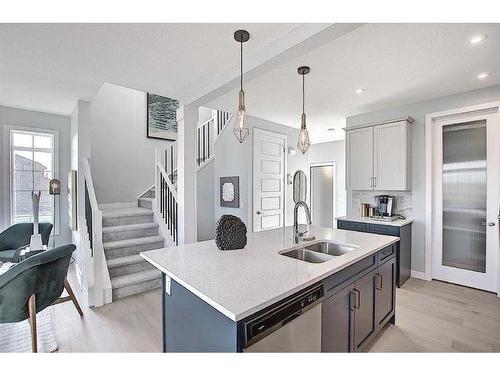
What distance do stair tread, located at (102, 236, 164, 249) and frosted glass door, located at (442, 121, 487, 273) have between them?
3807 mm

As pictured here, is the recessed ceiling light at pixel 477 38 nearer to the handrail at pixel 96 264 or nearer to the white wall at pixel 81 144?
the handrail at pixel 96 264

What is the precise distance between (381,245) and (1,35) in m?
3.19

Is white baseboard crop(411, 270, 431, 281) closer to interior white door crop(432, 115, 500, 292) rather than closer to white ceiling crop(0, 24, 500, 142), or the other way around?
interior white door crop(432, 115, 500, 292)

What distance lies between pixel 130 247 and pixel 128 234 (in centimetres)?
25

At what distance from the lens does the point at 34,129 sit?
11.8 ft

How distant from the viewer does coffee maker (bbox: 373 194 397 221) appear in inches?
136

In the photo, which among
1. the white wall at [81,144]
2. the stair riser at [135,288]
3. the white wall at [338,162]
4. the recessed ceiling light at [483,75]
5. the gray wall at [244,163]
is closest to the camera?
the recessed ceiling light at [483,75]

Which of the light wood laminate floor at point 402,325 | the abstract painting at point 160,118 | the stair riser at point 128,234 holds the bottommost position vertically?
the light wood laminate floor at point 402,325

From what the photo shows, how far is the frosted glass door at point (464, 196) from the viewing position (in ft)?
9.54

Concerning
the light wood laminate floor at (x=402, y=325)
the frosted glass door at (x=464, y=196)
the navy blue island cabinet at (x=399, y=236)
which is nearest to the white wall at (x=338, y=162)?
the navy blue island cabinet at (x=399, y=236)

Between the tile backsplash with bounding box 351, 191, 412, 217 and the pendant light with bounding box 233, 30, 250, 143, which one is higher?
the pendant light with bounding box 233, 30, 250, 143

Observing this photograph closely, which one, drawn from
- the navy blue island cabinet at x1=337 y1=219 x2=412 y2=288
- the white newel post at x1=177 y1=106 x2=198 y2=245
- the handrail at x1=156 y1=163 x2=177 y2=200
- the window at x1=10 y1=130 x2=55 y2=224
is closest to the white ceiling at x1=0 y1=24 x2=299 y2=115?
the white newel post at x1=177 y1=106 x2=198 y2=245

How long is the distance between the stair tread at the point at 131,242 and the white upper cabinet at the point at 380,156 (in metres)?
2.97
